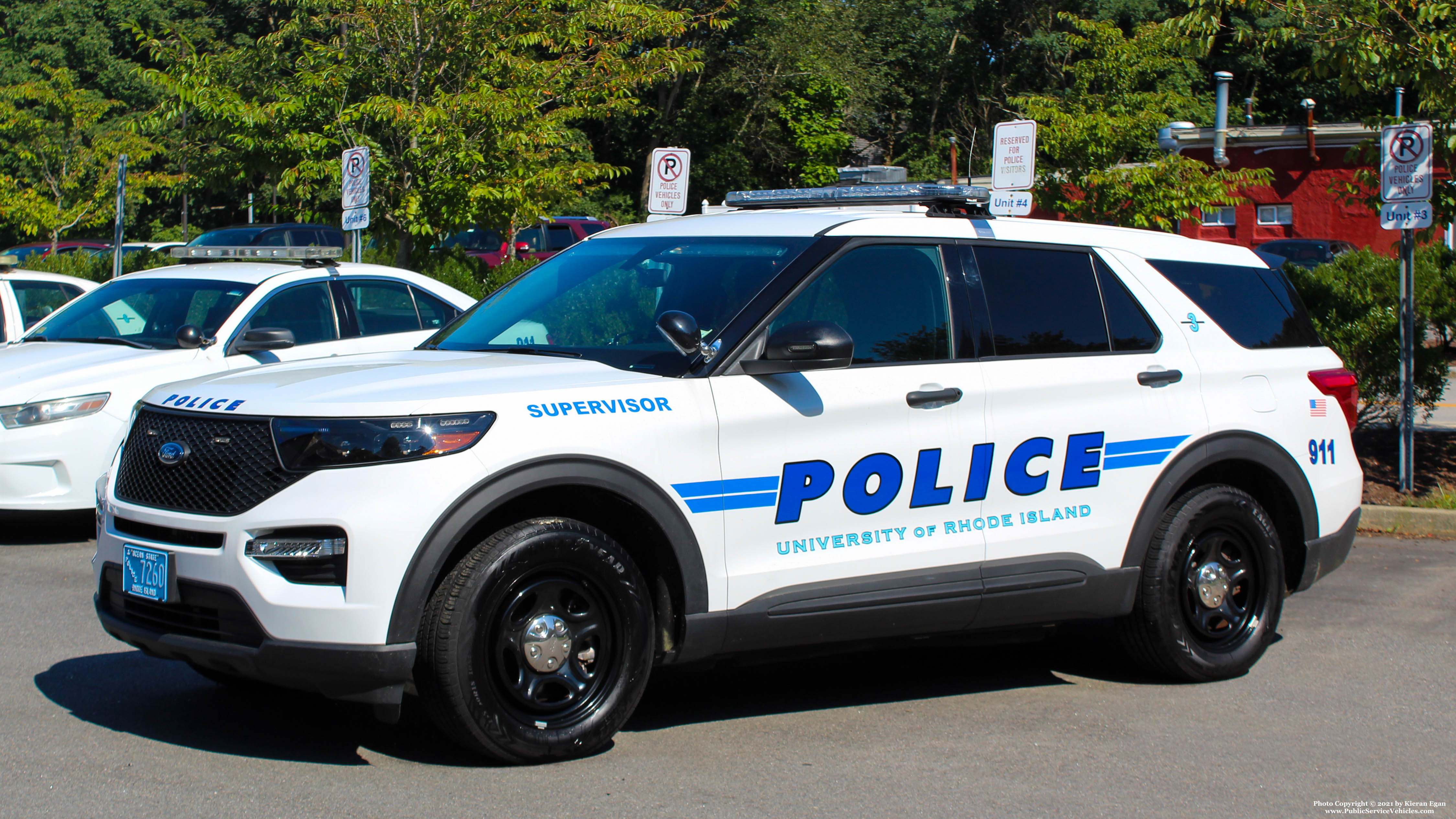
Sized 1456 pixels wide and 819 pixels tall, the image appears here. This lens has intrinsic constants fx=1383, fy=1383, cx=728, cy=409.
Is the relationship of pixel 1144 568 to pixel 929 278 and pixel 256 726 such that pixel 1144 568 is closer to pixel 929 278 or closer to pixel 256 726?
pixel 929 278

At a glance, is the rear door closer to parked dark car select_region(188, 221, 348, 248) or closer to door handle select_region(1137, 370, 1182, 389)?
door handle select_region(1137, 370, 1182, 389)

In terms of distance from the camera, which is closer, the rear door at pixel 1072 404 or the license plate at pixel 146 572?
the license plate at pixel 146 572

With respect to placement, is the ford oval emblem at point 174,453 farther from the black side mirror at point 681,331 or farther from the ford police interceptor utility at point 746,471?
the black side mirror at point 681,331

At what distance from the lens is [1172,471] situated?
17.8ft

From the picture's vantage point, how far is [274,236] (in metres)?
27.1

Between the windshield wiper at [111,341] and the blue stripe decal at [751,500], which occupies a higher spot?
the windshield wiper at [111,341]

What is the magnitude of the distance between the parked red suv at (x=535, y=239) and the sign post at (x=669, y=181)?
434 inches

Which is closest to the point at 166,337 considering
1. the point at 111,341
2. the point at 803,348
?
the point at 111,341

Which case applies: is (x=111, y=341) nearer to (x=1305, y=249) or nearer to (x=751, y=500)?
(x=751, y=500)

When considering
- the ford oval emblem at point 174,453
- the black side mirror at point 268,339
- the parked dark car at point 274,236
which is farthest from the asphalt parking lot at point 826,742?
the parked dark car at point 274,236

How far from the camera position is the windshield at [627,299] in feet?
15.7

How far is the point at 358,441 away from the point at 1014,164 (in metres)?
8.63

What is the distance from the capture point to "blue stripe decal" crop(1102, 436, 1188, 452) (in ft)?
17.4

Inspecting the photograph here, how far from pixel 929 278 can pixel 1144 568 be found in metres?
1.46
